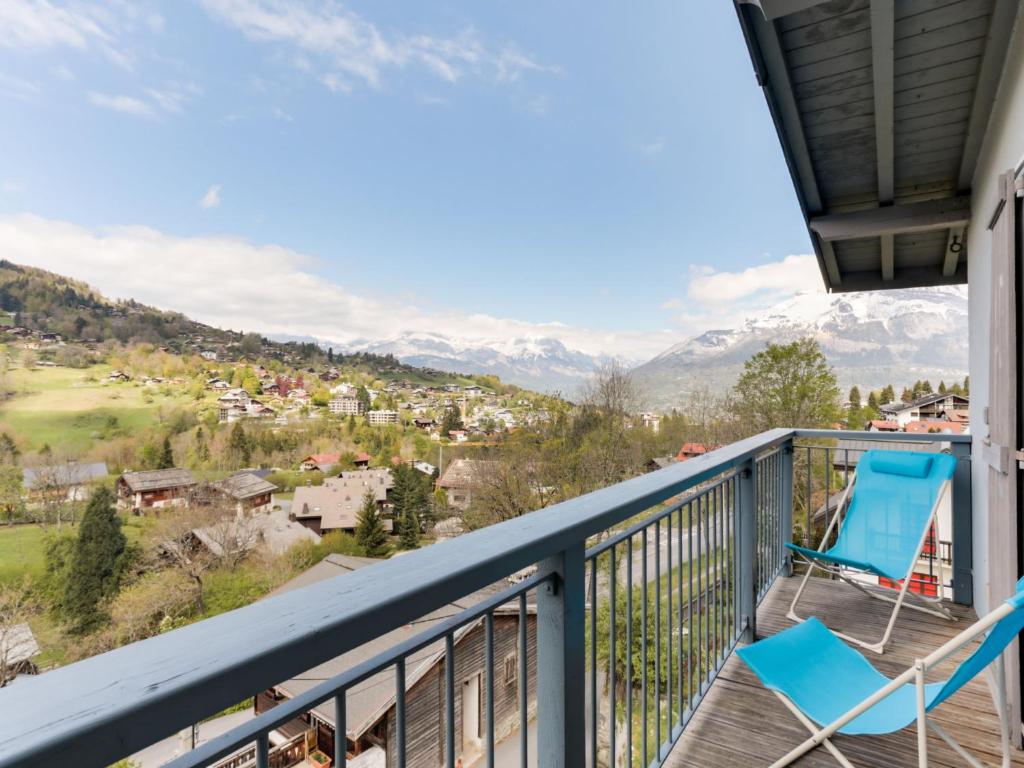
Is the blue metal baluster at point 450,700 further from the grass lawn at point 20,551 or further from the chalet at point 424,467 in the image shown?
the grass lawn at point 20,551

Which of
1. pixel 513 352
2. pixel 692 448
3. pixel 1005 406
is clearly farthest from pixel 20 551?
pixel 513 352

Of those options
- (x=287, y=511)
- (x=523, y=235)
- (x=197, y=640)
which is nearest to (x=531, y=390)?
(x=287, y=511)

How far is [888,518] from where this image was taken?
9.86 ft

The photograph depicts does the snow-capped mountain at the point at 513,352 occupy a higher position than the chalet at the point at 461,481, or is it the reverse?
the snow-capped mountain at the point at 513,352

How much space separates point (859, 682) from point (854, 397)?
2361cm

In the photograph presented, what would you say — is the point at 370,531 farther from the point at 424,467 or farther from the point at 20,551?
the point at 20,551

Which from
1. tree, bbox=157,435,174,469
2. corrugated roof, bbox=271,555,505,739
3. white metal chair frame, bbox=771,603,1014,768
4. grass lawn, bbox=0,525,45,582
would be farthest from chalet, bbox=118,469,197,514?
white metal chair frame, bbox=771,603,1014,768

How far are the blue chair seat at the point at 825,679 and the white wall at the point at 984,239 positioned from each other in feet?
4.26

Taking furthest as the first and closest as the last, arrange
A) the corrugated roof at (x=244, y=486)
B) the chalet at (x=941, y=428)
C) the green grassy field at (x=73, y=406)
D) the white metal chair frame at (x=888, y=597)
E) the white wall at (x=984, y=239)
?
the green grassy field at (x=73, y=406), the corrugated roof at (x=244, y=486), the chalet at (x=941, y=428), the white metal chair frame at (x=888, y=597), the white wall at (x=984, y=239)

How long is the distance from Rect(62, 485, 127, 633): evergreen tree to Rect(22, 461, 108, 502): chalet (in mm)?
1853

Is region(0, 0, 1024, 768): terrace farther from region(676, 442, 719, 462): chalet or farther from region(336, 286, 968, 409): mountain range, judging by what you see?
region(676, 442, 719, 462): chalet

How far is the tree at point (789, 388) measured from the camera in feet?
57.7

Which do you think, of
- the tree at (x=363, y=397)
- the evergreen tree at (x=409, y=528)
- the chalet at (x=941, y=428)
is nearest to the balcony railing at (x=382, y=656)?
the chalet at (x=941, y=428)

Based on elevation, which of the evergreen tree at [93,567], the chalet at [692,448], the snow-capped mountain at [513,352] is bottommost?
the evergreen tree at [93,567]
